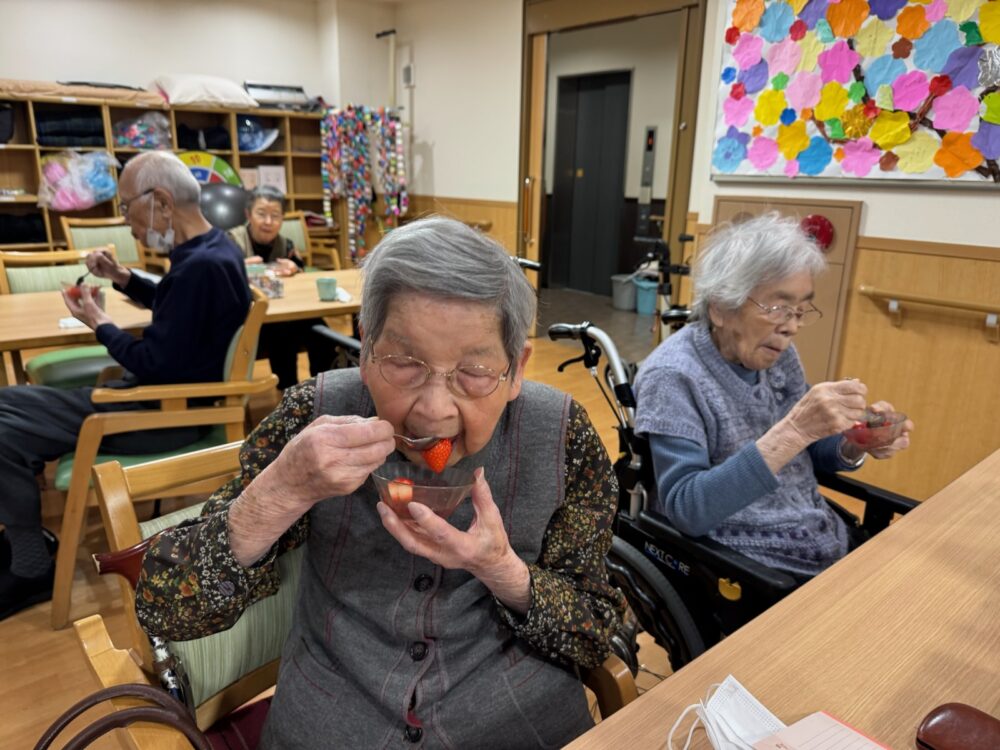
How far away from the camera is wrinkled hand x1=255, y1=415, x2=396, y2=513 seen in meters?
0.80

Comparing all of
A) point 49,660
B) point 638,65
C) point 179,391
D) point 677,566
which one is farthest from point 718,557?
point 638,65

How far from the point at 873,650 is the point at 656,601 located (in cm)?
60

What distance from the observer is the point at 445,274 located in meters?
0.89

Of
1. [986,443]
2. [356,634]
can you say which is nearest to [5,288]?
[356,634]

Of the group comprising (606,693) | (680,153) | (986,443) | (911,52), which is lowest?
→ (986,443)

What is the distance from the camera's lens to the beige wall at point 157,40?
5.58m

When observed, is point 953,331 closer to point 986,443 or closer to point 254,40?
point 986,443

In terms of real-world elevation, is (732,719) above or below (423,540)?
below

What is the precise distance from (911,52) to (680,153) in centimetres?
159

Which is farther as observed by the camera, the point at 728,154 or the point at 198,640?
the point at 728,154

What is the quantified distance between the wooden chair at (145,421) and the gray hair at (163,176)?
45 cm

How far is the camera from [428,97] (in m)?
6.43

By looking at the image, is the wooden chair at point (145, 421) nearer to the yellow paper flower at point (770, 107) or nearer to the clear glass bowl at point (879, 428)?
the clear glass bowl at point (879, 428)

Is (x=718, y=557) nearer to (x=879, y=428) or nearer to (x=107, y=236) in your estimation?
(x=879, y=428)
